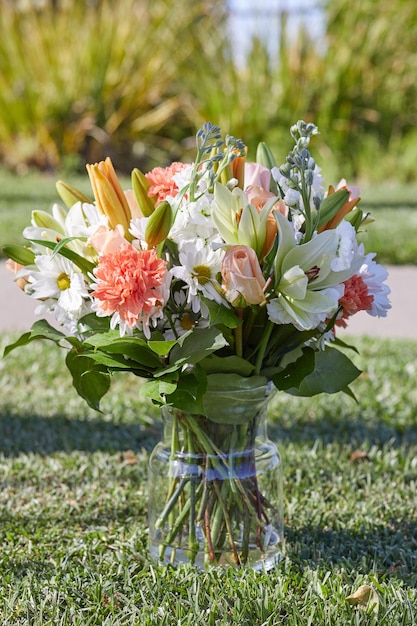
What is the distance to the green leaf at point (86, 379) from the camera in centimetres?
201

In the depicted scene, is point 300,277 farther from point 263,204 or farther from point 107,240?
point 107,240

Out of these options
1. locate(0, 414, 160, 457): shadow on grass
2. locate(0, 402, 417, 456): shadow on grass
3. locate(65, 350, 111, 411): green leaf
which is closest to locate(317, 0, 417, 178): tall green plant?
locate(0, 402, 417, 456): shadow on grass

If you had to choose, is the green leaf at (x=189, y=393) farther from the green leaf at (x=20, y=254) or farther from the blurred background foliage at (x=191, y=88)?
the blurred background foliage at (x=191, y=88)

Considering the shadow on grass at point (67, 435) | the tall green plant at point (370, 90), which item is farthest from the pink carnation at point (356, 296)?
the tall green plant at point (370, 90)

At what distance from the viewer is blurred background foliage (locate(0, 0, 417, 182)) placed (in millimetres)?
11211

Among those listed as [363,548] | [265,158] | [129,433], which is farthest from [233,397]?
[129,433]

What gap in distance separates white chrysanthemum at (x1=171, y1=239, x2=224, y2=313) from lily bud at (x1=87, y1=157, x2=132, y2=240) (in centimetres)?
18

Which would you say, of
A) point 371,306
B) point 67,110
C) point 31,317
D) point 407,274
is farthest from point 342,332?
point 67,110

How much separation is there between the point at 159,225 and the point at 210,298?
0.59ft

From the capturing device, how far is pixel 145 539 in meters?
2.41

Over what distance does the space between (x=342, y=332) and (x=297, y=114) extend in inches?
269

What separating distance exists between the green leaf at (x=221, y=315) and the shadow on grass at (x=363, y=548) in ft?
2.56

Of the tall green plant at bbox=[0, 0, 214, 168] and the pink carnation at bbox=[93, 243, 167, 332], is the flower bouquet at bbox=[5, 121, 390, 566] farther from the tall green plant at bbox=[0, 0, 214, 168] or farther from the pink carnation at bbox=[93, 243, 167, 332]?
the tall green plant at bbox=[0, 0, 214, 168]

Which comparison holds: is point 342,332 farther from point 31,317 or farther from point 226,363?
point 226,363
